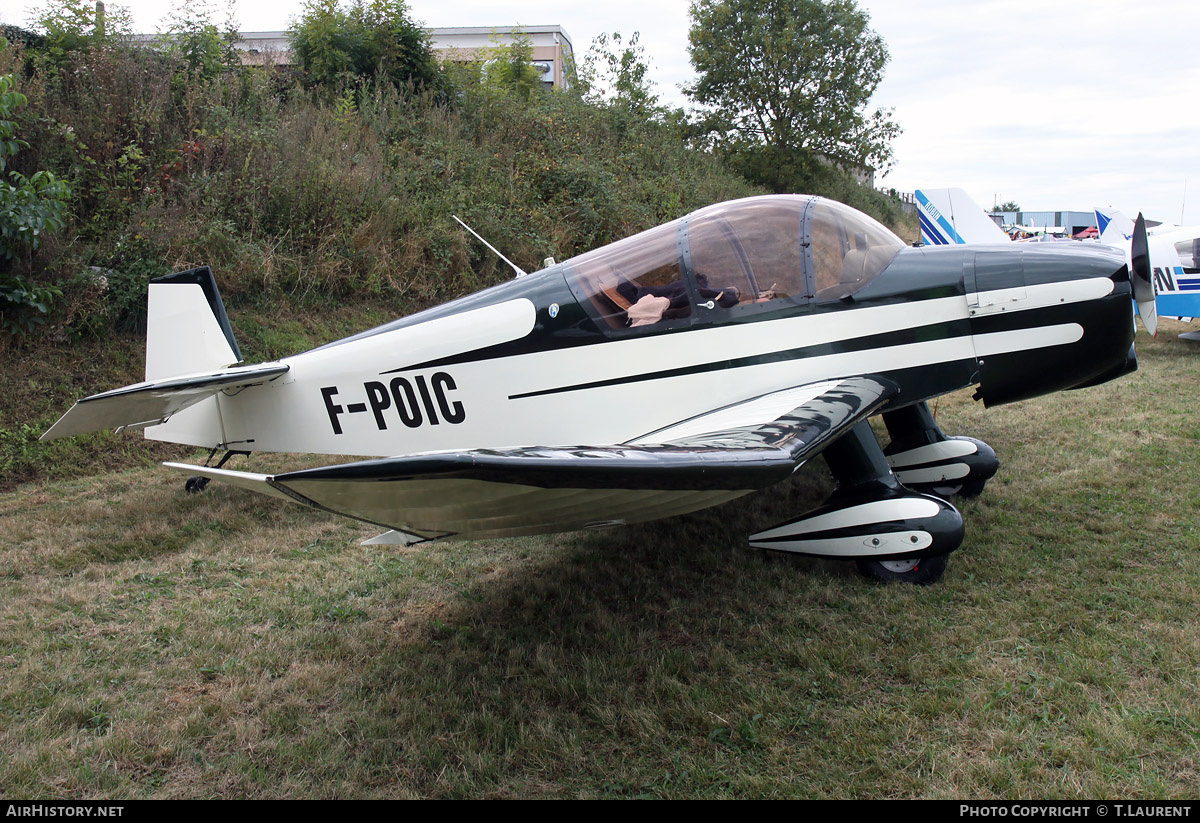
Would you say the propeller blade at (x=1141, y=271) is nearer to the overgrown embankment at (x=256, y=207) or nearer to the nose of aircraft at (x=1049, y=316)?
the nose of aircraft at (x=1049, y=316)

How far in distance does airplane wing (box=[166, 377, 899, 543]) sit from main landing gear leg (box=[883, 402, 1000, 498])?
7.57ft

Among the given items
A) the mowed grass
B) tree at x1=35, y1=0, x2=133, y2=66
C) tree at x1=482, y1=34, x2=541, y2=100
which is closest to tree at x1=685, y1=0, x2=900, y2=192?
tree at x1=482, y1=34, x2=541, y2=100

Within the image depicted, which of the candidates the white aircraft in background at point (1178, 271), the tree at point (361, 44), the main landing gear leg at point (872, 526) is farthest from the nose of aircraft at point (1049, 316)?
the tree at point (361, 44)

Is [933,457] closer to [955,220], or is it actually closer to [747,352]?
[747,352]

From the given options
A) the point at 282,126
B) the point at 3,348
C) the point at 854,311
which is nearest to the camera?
the point at 854,311

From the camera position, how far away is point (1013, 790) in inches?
84.4

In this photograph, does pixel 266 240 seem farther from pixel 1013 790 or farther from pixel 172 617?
pixel 1013 790

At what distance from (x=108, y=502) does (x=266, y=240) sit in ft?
13.5

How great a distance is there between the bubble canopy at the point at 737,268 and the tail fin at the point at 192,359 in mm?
2035

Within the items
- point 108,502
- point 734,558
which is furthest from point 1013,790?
point 108,502

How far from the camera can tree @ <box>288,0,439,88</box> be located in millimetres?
12086

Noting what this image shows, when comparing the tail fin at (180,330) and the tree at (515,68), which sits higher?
the tree at (515,68)

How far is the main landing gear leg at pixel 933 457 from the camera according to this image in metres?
4.76

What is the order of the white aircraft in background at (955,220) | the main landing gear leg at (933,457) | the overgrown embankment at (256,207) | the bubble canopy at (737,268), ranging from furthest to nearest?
the white aircraft in background at (955,220)
the overgrown embankment at (256,207)
the main landing gear leg at (933,457)
the bubble canopy at (737,268)
